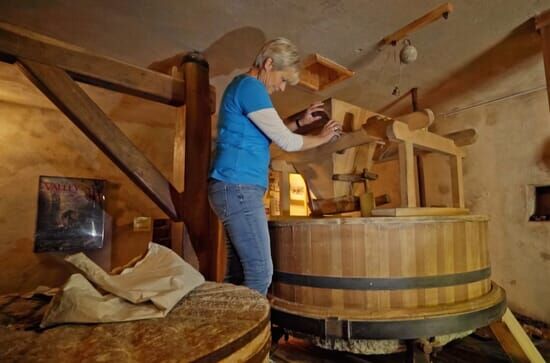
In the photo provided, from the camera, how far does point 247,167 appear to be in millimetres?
1307

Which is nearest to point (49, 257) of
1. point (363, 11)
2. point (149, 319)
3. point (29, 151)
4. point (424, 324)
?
point (29, 151)

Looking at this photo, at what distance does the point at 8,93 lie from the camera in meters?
2.45

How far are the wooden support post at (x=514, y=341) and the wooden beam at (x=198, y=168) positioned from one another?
164 cm

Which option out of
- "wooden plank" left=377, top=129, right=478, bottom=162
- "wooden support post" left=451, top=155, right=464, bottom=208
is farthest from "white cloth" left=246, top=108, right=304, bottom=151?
"wooden support post" left=451, top=155, right=464, bottom=208

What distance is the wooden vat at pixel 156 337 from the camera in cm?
52

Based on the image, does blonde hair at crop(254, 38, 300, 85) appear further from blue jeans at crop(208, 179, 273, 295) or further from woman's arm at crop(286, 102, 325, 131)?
blue jeans at crop(208, 179, 273, 295)

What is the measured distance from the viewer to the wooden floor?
2.10 metres

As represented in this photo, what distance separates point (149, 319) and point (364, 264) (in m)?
1.06

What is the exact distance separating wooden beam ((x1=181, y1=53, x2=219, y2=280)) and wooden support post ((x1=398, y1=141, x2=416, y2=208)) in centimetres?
106

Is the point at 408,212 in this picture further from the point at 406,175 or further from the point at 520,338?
the point at 520,338

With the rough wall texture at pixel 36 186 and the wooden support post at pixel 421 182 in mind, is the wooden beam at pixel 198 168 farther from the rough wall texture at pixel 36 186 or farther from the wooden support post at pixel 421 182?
the wooden support post at pixel 421 182

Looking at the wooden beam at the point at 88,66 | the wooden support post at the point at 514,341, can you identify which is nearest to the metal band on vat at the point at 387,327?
the wooden support post at the point at 514,341

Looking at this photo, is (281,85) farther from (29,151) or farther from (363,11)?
(29,151)

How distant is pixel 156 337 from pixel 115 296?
212 mm
